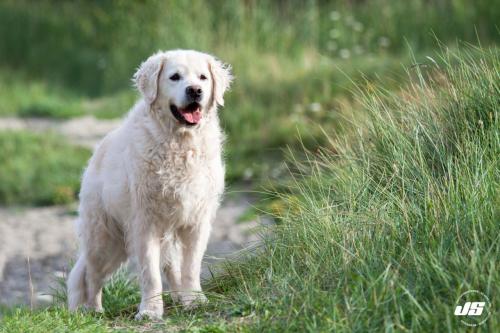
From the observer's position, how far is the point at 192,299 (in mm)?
5695

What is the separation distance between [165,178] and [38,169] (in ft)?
21.6

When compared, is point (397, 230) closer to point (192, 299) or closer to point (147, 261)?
point (192, 299)

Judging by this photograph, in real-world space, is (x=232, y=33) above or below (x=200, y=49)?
above

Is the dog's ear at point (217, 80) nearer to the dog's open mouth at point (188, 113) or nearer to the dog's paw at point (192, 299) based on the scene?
the dog's open mouth at point (188, 113)

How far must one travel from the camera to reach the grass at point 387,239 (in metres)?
4.34

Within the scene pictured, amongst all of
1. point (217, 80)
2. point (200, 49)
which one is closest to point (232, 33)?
point (200, 49)

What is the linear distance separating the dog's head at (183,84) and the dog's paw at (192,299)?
1057 millimetres

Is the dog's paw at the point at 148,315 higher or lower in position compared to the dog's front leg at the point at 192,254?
lower

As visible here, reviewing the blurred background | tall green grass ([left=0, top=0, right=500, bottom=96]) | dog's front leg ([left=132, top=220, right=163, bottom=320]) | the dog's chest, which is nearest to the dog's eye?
the dog's chest

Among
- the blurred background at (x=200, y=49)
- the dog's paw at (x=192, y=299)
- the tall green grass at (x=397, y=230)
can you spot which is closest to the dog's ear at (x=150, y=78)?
the tall green grass at (x=397, y=230)

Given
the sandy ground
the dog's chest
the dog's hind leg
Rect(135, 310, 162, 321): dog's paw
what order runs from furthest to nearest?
the sandy ground → the dog's hind leg → the dog's chest → Rect(135, 310, 162, 321): dog's paw

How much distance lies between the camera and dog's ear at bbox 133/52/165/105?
5895 millimetres

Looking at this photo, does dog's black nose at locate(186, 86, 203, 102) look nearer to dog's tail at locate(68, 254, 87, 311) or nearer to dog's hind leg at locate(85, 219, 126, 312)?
dog's hind leg at locate(85, 219, 126, 312)

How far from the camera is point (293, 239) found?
5.36m
